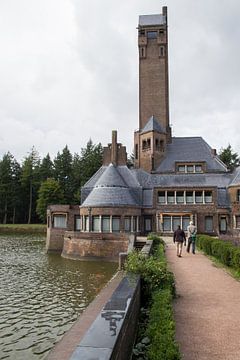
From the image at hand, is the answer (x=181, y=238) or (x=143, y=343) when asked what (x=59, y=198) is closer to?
(x=181, y=238)

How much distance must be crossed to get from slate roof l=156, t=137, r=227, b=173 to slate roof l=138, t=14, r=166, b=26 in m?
17.9

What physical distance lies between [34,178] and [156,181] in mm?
50920

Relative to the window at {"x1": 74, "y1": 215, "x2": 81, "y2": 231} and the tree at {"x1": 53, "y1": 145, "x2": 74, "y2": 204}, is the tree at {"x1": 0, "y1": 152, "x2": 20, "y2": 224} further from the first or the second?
the window at {"x1": 74, "y1": 215, "x2": 81, "y2": 231}

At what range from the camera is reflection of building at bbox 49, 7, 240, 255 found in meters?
39.4

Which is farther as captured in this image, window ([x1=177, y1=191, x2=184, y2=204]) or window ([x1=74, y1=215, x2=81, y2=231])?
window ([x1=177, y1=191, x2=184, y2=204])

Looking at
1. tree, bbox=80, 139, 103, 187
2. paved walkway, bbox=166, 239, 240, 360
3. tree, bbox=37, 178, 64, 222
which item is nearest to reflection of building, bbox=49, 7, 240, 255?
paved walkway, bbox=166, 239, 240, 360

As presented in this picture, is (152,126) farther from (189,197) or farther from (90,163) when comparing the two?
(90,163)

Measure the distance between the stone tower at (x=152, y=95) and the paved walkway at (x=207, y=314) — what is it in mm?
35171

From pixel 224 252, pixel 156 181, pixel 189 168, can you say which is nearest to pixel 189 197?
pixel 156 181

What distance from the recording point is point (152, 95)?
5356 centimetres

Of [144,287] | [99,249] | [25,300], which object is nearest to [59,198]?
[99,249]

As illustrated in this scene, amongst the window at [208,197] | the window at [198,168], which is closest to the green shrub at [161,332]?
the window at [208,197]

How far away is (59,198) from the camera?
79.2 metres

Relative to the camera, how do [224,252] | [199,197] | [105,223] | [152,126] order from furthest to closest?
1. [152,126]
2. [199,197]
3. [105,223]
4. [224,252]
